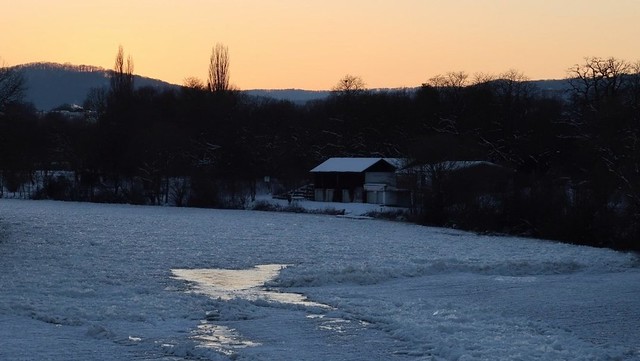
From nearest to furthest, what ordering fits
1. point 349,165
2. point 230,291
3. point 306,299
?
1. point 306,299
2. point 230,291
3. point 349,165

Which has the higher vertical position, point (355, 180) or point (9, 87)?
point (9, 87)

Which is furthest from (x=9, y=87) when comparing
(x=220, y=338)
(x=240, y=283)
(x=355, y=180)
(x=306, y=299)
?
(x=355, y=180)

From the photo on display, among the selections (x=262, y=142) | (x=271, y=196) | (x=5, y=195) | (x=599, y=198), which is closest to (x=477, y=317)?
(x=599, y=198)

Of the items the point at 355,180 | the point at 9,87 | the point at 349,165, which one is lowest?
the point at 355,180

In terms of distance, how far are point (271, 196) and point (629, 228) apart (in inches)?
2036

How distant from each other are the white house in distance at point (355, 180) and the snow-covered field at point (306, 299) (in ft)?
137

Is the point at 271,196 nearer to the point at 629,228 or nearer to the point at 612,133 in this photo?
the point at 612,133

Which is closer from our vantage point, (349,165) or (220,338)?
(220,338)

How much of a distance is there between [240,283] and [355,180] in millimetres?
63598

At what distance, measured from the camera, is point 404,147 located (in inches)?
3688

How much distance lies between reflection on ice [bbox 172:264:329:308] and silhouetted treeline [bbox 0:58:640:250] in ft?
62.9

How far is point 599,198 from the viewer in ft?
167

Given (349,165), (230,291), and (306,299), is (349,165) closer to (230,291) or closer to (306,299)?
(230,291)

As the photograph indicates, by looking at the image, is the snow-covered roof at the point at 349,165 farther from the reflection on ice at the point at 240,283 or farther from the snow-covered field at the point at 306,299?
the reflection on ice at the point at 240,283
